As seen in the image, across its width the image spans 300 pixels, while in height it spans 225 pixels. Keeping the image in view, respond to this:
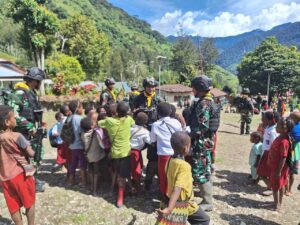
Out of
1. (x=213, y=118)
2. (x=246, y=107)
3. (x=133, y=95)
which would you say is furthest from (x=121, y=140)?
(x=246, y=107)

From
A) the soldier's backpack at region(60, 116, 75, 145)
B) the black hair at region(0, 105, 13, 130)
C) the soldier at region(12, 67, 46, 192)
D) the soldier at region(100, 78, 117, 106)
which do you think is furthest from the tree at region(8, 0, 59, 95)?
the black hair at region(0, 105, 13, 130)

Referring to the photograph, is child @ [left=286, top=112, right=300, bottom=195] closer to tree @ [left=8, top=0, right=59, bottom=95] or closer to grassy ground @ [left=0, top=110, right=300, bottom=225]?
grassy ground @ [left=0, top=110, right=300, bottom=225]

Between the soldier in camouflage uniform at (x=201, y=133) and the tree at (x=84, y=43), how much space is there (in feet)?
138

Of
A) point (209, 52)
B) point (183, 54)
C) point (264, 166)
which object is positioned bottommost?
point (264, 166)

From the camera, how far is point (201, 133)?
14.7 feet

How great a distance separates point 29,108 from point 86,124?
3.12 ft

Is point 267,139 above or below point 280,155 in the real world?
above

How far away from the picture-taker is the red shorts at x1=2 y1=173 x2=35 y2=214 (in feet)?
12.2

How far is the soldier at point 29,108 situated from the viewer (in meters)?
4.78

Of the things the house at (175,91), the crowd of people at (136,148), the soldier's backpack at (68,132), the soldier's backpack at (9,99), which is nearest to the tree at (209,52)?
the house at (175,91)

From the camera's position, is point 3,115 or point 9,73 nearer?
point 3,115

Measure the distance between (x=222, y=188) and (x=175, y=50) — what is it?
7258cm

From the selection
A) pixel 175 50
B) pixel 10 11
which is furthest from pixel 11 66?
pixel 175 50

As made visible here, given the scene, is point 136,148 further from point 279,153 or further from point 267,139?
point 267,139
